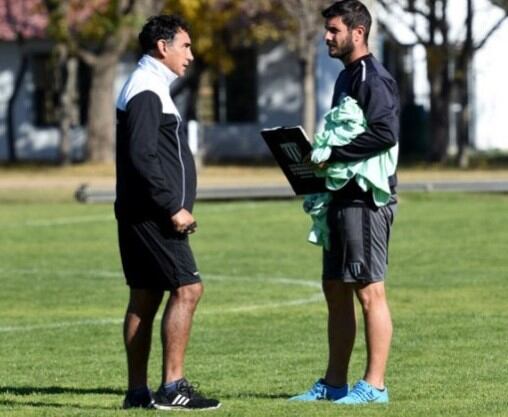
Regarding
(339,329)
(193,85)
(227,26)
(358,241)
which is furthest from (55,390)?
(227,26)

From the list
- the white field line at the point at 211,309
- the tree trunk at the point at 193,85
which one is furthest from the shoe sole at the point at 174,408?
the tree trunk at the point at 193,85

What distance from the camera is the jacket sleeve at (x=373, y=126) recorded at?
379 inches

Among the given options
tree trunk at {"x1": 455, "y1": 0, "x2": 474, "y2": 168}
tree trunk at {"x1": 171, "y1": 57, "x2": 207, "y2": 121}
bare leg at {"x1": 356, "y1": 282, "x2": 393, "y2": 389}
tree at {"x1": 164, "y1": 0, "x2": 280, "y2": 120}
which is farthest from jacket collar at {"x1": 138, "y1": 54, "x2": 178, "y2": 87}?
tree trunk at {"x1": 171, "y1": 57, "x2": 207, "y2": 121}

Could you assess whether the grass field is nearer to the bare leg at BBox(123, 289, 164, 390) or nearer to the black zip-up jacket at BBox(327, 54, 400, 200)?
the bare leg at BBox(123, 289, 164, 390)

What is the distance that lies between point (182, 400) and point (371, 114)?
1.83m

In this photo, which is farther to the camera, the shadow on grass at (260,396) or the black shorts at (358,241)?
the shadow on grass at (260,396)

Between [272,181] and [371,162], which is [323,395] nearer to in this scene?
[371,162]

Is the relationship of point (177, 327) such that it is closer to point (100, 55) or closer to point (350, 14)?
point (350, 14)

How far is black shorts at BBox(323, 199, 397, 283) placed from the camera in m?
9.73

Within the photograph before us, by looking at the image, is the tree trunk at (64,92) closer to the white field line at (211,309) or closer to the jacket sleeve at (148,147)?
the white field line at (211,309)

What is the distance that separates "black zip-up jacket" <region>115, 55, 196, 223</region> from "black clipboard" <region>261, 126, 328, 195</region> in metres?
0.54

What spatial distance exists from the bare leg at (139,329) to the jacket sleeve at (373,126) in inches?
48.6

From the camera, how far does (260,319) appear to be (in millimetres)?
14961

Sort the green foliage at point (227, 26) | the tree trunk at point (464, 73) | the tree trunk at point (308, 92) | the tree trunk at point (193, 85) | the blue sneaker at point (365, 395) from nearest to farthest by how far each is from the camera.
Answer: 1. the blue sneaker at point (365, 395)
2. the tree trunk at point (308, 92)
3. the tree trunk at point (464, 73)
4. the green foliage at point (227, 26)
5. the tree trunk at point (193, 85)
